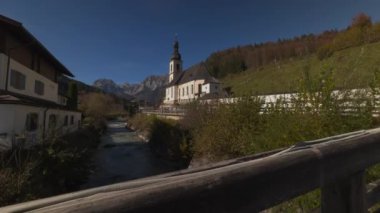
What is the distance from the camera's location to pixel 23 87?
19.7 metres

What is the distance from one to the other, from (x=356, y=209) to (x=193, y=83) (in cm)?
7124

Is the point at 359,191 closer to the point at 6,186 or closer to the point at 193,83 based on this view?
the point at 6,186

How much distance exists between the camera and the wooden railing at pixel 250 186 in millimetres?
986

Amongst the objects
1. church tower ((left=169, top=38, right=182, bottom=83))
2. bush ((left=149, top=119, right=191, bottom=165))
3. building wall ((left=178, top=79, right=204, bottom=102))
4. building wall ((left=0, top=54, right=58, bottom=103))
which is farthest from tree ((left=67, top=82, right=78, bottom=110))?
church tower ((left=169, top=38, right=182, bottom=83))

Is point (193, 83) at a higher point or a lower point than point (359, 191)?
higher

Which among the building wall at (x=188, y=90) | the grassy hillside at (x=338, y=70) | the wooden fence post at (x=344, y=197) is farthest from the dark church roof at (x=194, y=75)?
the wooden fence post at (x=344, y=197)

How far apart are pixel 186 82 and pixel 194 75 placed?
435 cm

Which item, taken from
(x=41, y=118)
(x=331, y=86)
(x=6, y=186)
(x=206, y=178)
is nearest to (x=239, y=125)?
(x=331, y=86)

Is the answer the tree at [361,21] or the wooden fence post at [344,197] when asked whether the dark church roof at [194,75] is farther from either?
the wooden fence post at [344,197]

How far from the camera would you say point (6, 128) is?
13961mm

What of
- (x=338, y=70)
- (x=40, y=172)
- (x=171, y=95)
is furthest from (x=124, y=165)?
(x=171, y=95)

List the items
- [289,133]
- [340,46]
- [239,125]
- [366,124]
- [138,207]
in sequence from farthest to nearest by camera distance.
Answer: [340,46], [239,125], [289,133], [366,124], [138,207]

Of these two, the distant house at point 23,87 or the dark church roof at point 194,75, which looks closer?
the distant house at point 23,87

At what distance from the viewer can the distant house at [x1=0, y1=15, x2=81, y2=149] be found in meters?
14.0
